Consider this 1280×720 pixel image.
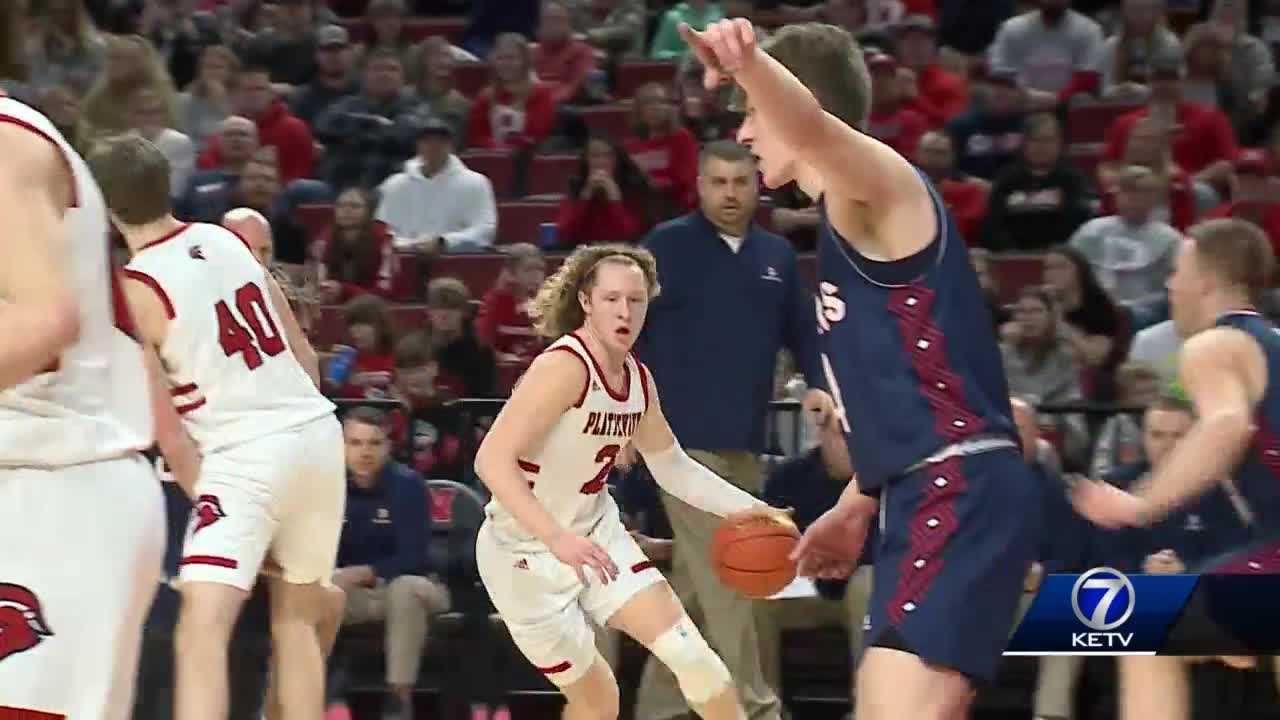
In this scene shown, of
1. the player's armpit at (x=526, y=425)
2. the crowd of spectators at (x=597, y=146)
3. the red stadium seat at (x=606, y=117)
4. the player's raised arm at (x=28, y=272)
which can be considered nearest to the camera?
the player's raised arm at (x=28, y=272)

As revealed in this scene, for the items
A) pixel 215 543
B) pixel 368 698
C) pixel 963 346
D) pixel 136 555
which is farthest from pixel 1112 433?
pixel 136 555

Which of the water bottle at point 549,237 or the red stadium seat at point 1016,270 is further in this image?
the water bottle at point 549,237

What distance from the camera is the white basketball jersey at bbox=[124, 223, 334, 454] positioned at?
235 inches

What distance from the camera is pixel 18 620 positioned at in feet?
10.5

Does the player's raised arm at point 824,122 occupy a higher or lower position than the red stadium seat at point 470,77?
higher

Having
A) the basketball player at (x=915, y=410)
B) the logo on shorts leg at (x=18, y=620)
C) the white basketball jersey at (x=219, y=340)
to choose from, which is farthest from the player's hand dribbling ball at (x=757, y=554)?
the logo on shorts leg at (x=18, y=620)

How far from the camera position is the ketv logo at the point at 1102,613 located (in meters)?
6.18

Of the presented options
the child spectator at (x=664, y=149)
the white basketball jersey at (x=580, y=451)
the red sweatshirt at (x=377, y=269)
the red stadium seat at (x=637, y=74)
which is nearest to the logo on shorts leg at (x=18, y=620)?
the white basketball jersey at (x=580, y=451)

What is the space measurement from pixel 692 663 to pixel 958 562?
2.25 m

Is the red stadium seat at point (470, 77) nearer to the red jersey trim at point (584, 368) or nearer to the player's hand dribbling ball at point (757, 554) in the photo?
the red jersey trim at point (584, 368)

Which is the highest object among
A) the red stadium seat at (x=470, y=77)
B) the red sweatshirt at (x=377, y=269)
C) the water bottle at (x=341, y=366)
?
the red stadium seat at (x=470, y=77)

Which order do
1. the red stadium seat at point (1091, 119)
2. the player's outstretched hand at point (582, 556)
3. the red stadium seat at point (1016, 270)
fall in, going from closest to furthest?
the player's outstretched hand at point (582, 556) < the red stadium seat at point (1016, 270) < the red stadium seat at point (1091, 119)

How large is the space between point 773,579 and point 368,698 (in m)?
3.18

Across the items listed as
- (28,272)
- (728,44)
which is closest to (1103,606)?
(728,44)
